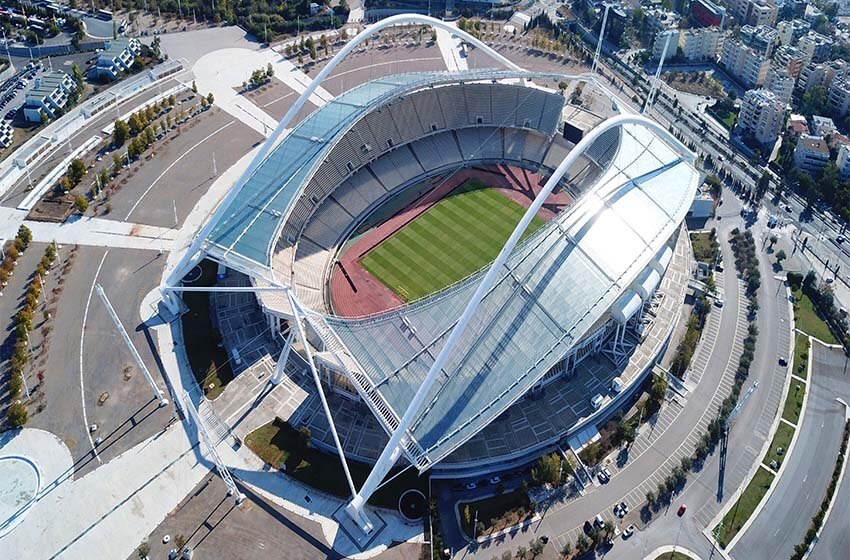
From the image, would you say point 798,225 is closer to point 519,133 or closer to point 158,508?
point 519,133

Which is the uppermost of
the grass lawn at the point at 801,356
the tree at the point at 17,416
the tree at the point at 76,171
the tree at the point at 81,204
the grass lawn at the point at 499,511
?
the tree at the point at 76,171

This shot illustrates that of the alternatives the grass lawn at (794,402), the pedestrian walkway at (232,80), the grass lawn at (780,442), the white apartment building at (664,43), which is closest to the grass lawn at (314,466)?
the grass lawn at (780,442)

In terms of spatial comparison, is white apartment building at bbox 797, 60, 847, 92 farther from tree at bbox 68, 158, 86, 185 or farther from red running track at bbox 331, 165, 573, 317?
tree at bbox 68, 158, 86, 185

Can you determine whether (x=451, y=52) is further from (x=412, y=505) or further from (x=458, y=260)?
(x=412, y=505)

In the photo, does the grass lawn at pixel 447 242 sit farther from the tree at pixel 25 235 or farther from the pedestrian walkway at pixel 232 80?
the tree at pixel 25 235

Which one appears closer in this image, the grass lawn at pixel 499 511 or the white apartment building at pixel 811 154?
the grass lawn at pixel 499 511

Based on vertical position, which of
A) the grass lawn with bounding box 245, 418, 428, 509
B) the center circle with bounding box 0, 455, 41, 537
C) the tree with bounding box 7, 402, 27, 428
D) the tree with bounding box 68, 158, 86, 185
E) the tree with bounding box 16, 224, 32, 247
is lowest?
the center circle with bounding box 0, 455, 41, 537

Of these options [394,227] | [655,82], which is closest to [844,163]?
[655,82]

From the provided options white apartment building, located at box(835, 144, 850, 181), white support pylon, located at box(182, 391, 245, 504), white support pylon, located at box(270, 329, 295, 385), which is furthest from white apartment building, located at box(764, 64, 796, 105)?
white support pylon, located at box(182, 391, 245, 504)
